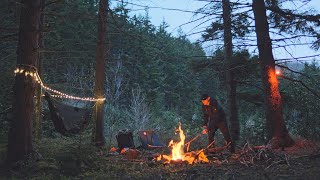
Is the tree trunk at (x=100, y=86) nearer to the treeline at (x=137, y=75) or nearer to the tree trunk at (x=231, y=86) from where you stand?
the treeline at (x=137, y=75)

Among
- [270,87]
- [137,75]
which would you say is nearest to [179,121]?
[270,87]

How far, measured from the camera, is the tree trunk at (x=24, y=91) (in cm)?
673

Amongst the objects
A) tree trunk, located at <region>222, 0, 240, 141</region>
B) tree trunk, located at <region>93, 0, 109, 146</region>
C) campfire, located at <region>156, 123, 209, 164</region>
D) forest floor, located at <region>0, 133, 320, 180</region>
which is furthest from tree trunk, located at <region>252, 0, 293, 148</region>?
tree trunk, located at <region>93, 0, 109, 146</region>

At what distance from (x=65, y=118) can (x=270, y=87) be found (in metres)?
5.73

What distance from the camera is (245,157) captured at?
7.00 metres

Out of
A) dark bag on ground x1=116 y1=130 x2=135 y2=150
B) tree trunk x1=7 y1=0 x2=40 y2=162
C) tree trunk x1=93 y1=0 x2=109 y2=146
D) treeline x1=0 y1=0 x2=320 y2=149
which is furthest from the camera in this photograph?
treeline x1=0 y1=0 x2=320 y2=149

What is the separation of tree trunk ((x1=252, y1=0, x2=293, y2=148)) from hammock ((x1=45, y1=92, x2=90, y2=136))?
5.12 metres

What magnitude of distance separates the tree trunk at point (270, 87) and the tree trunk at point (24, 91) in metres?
5.81

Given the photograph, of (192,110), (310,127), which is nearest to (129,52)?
(192,110)

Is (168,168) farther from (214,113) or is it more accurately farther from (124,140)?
(124,140)

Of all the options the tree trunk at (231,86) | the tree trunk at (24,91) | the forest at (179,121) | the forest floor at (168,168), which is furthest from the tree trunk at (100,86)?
the tree trunk at (231,86)

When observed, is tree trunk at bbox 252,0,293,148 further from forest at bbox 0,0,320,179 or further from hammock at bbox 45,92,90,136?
hammock at bbox 45,92,90,136

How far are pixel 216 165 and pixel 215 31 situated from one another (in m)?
7.08

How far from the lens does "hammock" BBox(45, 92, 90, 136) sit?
9.70m
